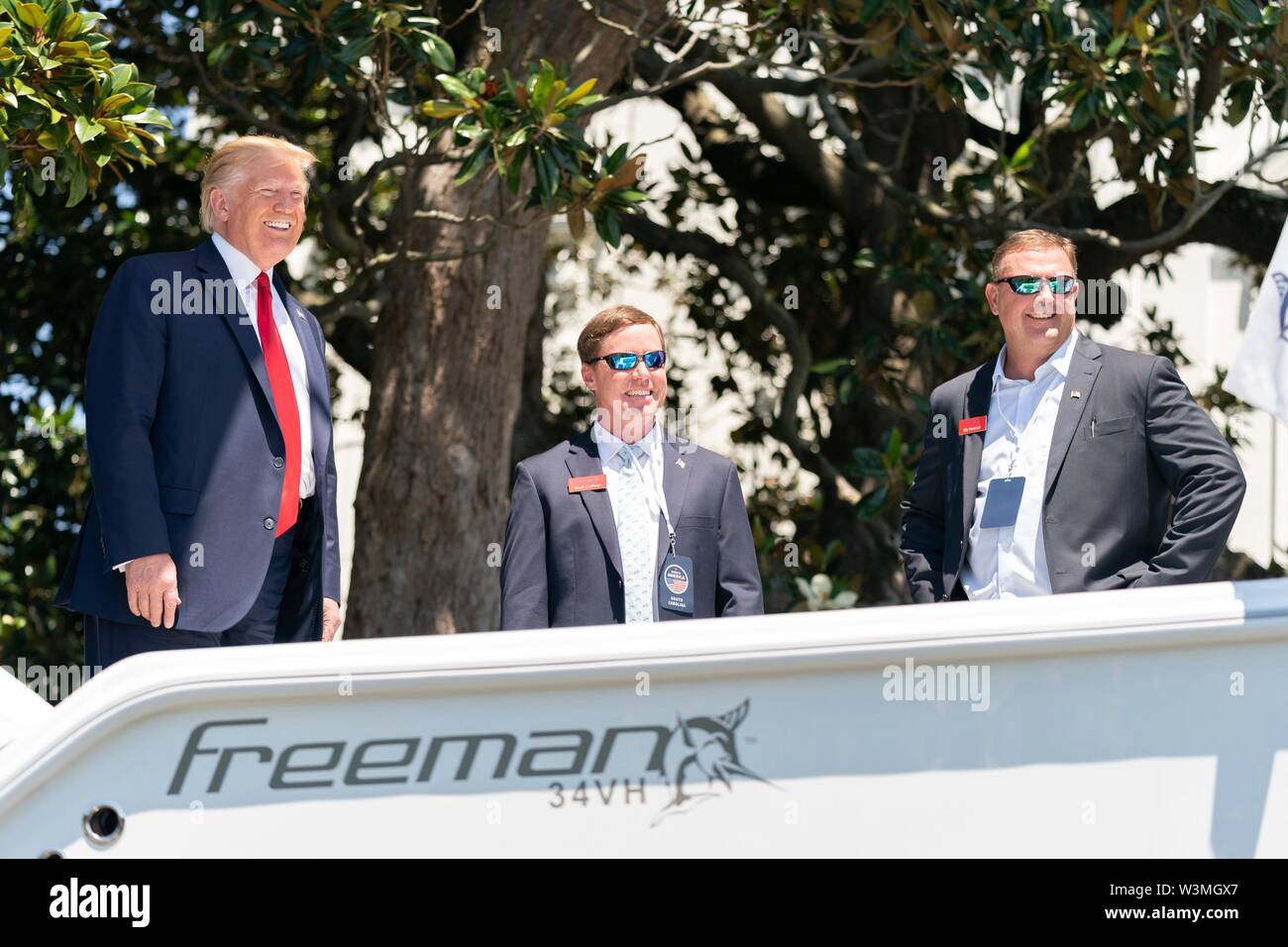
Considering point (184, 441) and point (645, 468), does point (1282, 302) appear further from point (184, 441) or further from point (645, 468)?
point (184, 441)

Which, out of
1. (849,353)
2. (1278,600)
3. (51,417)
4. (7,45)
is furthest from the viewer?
(849,353)

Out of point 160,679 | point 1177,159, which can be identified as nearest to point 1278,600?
point 160,679

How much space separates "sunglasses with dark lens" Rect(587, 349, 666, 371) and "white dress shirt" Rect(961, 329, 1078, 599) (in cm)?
83

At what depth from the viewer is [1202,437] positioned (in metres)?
3.54

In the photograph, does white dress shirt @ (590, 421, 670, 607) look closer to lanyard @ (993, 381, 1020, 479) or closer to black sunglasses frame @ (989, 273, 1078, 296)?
lanyard @ (993, 381, 1020, 479)

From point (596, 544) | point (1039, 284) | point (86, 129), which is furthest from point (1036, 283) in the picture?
point (86, 129)

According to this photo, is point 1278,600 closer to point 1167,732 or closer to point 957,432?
point 1167,732

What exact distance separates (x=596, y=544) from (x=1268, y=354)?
5.18 ft

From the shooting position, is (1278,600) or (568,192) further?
(568,192)

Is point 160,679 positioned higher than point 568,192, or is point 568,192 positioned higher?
point 568,192

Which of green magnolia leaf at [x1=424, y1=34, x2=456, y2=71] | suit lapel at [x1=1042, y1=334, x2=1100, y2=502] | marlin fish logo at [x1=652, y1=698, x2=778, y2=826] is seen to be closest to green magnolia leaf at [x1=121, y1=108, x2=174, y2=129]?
green magnolia leaf at [x1=424, y1=34, x2=456, y2=71]

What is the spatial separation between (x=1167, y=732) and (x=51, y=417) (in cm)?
569

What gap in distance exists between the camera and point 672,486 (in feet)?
12.3

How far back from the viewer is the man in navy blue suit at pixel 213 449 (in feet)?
11.2
